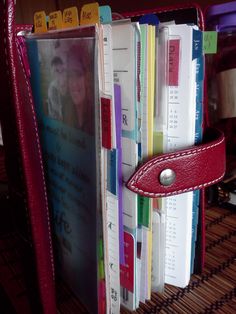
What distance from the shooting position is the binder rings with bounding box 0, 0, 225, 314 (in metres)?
0.29

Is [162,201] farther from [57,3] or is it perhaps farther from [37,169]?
[57,3]

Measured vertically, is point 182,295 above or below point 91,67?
below

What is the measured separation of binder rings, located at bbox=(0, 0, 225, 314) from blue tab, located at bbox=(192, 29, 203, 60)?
3 cm

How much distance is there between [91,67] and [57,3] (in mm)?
1025

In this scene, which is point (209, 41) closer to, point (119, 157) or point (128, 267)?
point (119, 157)

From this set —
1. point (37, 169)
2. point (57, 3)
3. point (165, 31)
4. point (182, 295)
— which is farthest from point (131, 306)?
point (57, 3)

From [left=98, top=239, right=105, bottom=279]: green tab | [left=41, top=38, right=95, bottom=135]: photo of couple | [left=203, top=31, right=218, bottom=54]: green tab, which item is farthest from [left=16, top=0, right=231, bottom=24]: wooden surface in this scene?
[left=98, top=239, right=105, bottom=279]: green tab

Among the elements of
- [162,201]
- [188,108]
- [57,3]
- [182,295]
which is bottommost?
[182,295]

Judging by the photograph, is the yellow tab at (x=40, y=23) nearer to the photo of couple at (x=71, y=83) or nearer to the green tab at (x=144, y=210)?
the photo of couple at (x=71, y=83)

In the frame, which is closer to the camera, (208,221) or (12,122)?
(12,122)

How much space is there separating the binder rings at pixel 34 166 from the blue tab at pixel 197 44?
0.03m

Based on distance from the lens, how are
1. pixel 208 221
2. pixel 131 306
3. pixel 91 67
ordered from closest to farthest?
pixel 91 67 < pixel 131 306 < pixel 208 221

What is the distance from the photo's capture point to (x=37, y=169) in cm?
33

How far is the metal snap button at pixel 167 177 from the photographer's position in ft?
1.08
